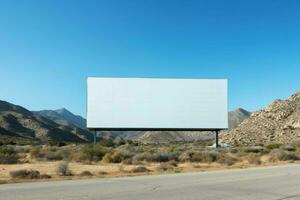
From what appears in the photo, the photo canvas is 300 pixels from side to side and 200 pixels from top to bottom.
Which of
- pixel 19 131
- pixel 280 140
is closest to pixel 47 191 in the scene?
pixel 280 140

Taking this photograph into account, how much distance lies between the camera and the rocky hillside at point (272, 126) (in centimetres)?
8750

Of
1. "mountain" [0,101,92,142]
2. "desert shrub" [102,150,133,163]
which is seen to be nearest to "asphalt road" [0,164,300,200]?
"desert shrub" [102,150,133,163]

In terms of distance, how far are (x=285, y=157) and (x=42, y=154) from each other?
18.1 metres

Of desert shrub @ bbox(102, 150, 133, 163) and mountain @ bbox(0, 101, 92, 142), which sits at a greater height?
mountain @ bbox(0, 101, 92, 142)

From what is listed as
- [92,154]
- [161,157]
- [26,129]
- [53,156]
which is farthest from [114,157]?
[26,129]

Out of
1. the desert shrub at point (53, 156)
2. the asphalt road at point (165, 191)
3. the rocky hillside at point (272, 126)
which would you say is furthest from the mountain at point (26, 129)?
the asphalt road at point (165, 191)

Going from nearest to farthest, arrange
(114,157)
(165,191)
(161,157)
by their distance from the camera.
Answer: (165,191) < (114,157) < (161,157)

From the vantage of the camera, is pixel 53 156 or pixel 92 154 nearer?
pixel 53 156

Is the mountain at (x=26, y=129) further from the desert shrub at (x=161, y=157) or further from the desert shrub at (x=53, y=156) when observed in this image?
the desert shrub at (x=161, y=157)

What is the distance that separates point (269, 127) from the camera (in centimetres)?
9394

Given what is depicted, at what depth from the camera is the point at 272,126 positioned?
308 feet

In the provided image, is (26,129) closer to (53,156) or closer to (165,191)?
(53,156)

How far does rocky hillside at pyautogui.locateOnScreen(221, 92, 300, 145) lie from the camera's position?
87.5 m

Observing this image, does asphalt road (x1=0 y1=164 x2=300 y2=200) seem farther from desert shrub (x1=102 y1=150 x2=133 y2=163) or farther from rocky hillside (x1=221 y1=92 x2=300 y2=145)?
rocky hillside (x1=221 y1=92 x2=300 y2=145)
